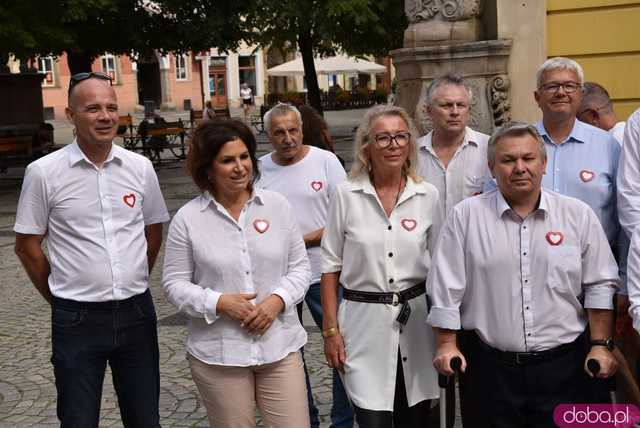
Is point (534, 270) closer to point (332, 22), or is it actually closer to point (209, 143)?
point (209, 143)

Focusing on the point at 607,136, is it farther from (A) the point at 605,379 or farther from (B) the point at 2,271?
(B) the point at 2,271

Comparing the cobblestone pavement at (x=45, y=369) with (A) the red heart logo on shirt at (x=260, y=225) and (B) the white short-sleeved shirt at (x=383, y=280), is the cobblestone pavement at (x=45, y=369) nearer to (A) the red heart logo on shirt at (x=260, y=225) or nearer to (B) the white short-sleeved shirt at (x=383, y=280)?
(B) the white short-sleeved shirt at (x=383, y=280)

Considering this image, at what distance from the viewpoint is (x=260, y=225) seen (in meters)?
3.60

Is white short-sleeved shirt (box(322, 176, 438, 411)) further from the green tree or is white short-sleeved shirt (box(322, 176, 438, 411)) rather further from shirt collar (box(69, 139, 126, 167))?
the green tree

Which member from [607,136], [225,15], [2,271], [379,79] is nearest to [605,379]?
[607,136]

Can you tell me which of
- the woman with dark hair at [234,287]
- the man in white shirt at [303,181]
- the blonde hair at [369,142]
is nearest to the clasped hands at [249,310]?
the woman with dark hair at [234,287]

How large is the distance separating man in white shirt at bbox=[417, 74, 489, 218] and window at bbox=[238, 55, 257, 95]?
60.7m

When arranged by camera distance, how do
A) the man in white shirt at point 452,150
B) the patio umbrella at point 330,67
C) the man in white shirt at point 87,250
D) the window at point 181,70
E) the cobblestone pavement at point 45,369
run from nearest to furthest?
the man in white shirt at point 87,250 → the man in white shirt at point 452,150 → the cobblestone pavement at point 45,369 → the patio umbrella at point 330,67 → the window at point 181,70

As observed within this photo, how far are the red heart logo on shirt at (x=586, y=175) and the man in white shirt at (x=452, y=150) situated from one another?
1.61ft

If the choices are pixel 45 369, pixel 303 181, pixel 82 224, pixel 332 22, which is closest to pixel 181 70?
pixel 332 22

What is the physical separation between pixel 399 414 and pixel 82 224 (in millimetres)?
1611

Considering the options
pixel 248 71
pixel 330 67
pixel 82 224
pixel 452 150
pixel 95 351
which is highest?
pixel 248 71

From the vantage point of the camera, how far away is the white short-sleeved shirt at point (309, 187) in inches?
189

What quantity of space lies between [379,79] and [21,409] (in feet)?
214
